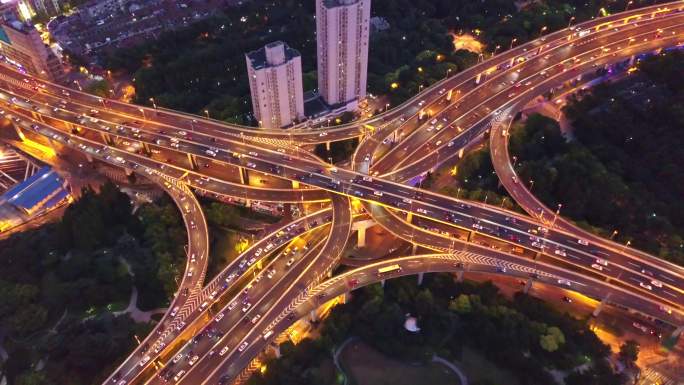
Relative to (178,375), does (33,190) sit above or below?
above

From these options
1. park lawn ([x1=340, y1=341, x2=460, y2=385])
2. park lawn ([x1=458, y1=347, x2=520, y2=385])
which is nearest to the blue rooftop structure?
park lawn ([x1=340, y1=341, x2=460, y2=385])

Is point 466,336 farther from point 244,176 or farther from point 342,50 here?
point 342,50

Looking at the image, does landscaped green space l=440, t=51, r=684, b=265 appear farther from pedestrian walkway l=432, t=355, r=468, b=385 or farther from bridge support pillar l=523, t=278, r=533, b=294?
pedestrian walkway l=432, t=355, r=468, b=385

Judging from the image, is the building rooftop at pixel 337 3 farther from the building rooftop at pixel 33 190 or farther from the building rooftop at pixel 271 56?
the building rooftop at pixel 33 190

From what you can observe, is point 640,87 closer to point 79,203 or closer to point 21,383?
point 79,203

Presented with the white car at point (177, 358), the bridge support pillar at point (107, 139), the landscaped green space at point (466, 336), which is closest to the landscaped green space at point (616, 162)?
the landscaped green space at point (466, 336)

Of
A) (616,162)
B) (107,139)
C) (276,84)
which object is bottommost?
(107,139)

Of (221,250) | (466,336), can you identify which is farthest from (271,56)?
(466,336)
